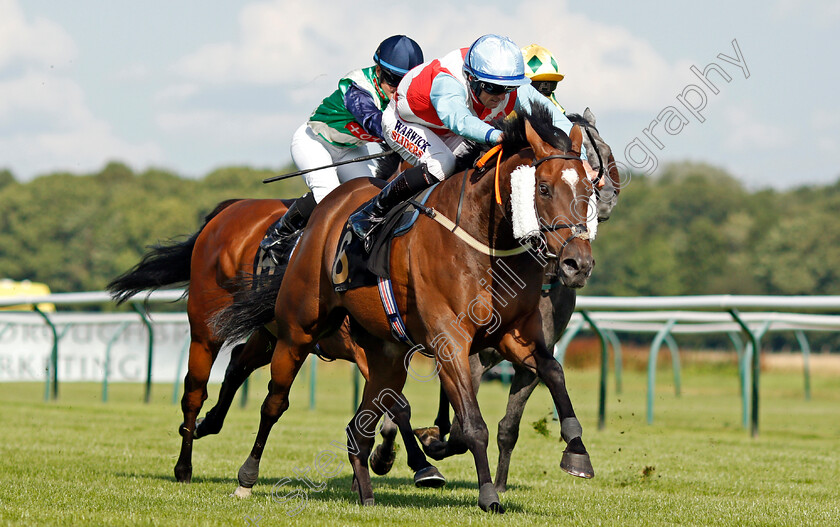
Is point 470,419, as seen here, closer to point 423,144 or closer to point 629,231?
point 423,144

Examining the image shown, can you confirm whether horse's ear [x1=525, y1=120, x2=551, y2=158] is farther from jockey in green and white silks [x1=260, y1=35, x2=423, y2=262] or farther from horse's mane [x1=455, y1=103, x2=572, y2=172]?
jockey in green and white silks [x1=260, y1=35, x2=423, y2=262]

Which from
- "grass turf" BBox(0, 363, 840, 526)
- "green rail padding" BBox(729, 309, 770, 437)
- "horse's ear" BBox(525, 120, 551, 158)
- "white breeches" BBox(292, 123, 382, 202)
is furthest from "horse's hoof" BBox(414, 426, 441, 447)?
"green rail padding" BBox(729, 309, 770, 437)

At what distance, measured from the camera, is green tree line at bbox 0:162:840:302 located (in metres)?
62.6

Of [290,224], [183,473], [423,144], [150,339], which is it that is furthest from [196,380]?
[150,339]

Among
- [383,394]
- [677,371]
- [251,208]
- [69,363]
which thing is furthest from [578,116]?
[69,363]

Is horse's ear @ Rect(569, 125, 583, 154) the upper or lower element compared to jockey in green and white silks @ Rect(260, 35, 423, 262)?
lower

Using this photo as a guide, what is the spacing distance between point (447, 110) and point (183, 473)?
307 cm

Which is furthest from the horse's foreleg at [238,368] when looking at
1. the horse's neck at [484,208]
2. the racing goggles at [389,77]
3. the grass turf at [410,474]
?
the horse's neck at [484,208]

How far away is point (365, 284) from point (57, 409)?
8575mm

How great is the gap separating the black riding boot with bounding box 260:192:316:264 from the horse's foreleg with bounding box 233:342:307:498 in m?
0.88

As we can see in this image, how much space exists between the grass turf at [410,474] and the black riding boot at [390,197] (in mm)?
1440

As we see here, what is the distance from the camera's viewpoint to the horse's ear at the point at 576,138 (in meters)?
4.77

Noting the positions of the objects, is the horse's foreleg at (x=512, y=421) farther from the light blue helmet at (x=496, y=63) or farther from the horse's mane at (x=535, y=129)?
the light blue helmet at (x=496, y=63)

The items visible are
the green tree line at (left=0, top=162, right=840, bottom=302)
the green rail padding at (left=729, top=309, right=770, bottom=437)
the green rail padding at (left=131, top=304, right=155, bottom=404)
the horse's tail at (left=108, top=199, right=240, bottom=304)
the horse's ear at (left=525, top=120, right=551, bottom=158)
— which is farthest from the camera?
the green tree line at (left=0, top=162, right=840, bottom=302)
